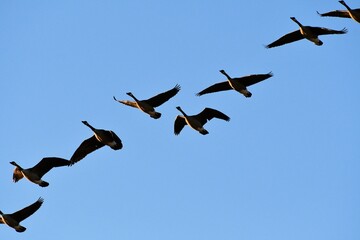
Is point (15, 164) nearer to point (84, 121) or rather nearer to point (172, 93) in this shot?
point (84, 121)

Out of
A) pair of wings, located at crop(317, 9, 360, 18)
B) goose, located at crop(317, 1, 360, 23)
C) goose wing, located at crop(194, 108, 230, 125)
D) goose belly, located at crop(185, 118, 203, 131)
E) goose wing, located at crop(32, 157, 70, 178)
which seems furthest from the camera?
goose wing, located at crop(32, 157, 70, 178)

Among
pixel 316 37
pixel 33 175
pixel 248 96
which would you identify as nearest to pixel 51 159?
pixel 33 175

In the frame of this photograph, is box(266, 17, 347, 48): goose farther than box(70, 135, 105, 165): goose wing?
No

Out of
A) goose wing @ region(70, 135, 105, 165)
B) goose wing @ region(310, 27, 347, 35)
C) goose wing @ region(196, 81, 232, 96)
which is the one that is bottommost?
goose wing @ region(70, 135, 105, 165)

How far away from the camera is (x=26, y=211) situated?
35.6 meters

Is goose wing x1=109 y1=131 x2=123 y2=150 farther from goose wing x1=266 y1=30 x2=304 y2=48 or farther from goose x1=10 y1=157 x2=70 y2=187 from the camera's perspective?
goose wing x1=266 y1=30 x2=304 y2=48

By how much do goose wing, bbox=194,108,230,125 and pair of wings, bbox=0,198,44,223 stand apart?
6.94 metres

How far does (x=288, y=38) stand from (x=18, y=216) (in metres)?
12.5

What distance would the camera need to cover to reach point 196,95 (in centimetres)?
3516

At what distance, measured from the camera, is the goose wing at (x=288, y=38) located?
3562 cm

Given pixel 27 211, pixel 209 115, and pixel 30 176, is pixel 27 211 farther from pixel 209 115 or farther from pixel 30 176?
pixel 209 115

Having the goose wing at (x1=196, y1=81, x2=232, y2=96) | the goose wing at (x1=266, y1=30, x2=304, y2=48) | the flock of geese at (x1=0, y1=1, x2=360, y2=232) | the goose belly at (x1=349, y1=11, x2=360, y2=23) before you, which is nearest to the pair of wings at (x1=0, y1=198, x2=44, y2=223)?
the flock of geese at (x1=0, y1=1, x2=360, y2=232)

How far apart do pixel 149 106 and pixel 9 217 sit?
697 cm

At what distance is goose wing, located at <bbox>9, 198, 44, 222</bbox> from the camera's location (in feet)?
117
